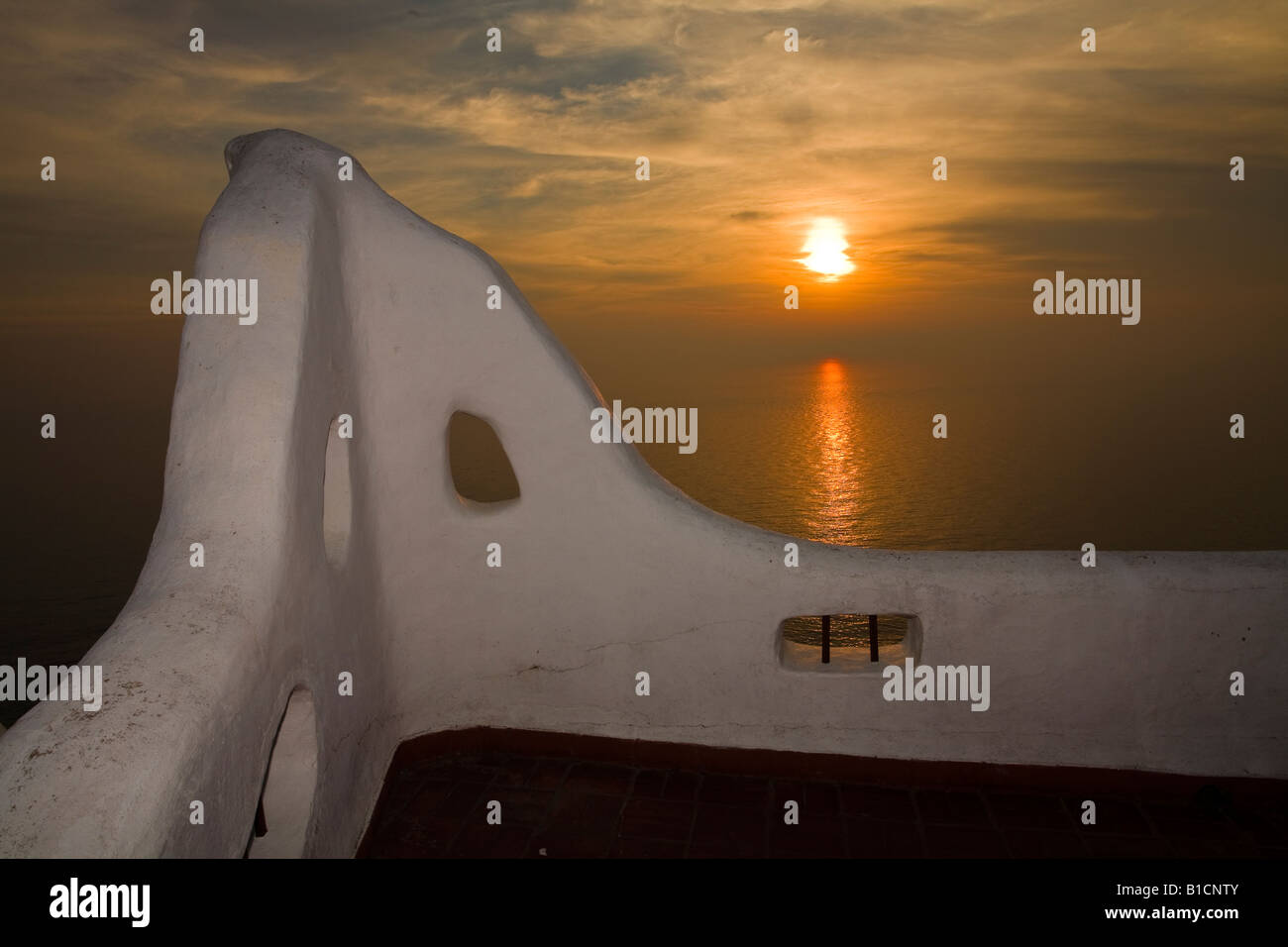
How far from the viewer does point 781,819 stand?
14.6 ft

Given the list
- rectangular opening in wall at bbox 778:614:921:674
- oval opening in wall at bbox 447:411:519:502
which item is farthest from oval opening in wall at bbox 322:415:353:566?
oval opening in wall at bbox 447:411:519:502

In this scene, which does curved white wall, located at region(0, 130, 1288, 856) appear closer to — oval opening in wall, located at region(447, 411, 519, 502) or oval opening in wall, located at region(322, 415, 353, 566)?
oval opening in wall, located at region(322, 415, 353, 566)

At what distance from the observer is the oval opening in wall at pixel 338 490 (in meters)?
4.26

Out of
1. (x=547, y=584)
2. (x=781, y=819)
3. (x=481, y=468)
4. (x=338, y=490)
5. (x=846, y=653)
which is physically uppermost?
(x=481, y=468)

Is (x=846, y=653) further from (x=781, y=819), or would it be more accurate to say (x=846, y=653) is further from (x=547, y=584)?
(x=547, y=584)

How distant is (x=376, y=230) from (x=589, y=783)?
10.5 ft

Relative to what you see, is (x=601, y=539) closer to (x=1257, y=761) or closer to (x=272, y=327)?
(x=272, y=327)

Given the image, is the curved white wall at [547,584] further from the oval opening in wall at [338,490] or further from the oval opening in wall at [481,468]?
the oval opening in wall at [481,468]

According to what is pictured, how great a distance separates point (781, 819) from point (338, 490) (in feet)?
9.20

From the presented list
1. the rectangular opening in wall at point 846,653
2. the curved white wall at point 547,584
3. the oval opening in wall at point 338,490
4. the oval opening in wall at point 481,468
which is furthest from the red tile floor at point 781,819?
the oval opening in wall at point 481,468

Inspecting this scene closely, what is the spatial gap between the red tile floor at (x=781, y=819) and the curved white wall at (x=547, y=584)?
20cm

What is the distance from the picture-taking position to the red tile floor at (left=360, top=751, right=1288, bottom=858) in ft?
13.8

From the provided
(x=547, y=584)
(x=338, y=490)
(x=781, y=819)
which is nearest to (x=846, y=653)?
(x=781, y=819)
